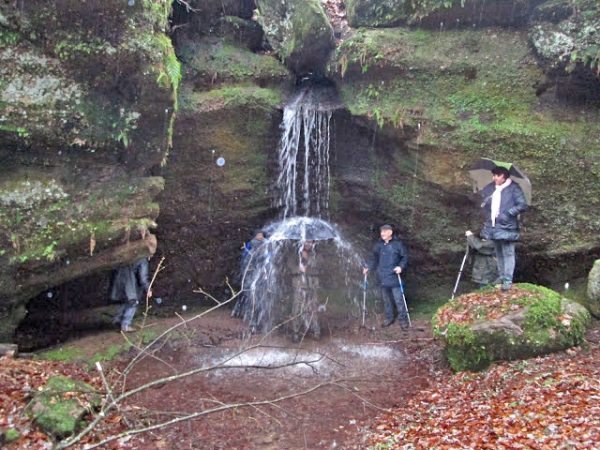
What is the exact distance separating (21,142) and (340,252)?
6805 mm

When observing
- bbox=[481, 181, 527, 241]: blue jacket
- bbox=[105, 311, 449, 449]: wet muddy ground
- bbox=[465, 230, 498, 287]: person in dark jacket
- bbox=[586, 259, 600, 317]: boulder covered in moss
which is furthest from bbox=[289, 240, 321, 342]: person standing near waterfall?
bbox=[586, 259, 600, 317]: boulder covered in moss

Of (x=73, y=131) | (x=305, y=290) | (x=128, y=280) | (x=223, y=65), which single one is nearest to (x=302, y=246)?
(x=305, y=290)

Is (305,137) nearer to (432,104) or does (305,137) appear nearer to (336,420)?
(432,104)

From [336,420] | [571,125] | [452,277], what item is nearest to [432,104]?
[571,125]

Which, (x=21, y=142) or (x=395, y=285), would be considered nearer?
(x=21, y=142)

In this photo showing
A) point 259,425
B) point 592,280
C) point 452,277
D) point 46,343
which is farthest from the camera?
point 452,277

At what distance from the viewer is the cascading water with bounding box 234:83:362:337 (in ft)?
35.4

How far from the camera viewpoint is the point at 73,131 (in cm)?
859

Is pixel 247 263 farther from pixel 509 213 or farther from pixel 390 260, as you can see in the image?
pixel 509 213

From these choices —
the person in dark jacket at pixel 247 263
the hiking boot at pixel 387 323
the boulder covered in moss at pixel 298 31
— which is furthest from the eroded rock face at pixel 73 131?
A: the hiking boot at pixel 387 323

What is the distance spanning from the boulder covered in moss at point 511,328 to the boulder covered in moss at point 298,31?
648cm

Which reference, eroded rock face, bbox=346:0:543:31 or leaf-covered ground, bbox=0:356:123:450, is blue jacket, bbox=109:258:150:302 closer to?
leaf-covered ground, bbox=0:356:123:450

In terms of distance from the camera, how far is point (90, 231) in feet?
28.7

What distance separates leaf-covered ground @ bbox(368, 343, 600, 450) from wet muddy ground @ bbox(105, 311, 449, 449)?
0.45 meters
